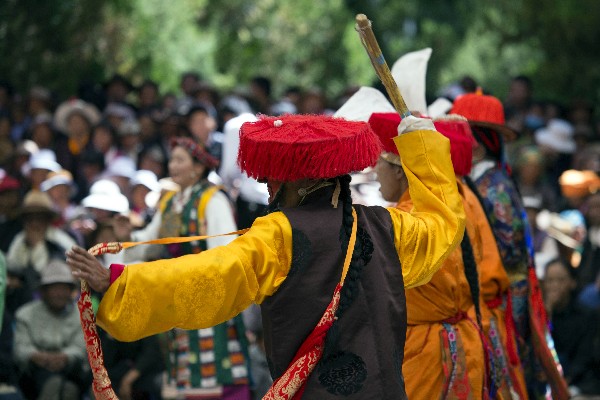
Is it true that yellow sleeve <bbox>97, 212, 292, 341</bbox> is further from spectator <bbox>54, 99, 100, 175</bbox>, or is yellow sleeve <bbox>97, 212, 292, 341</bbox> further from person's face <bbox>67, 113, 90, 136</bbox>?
person's face <bbox>67, 113, 90, 136</bbox>

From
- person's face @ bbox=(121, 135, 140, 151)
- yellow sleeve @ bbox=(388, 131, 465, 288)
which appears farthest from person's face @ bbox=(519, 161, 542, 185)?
yellow sleeve @ bbox=(388, 131, 465, 288)

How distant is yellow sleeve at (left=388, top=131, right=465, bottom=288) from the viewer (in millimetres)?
4645

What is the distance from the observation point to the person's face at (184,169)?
314 inches

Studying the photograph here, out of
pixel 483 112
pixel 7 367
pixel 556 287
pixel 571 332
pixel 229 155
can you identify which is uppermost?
pixel 483 112

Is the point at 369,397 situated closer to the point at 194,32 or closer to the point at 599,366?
the point at 599,366

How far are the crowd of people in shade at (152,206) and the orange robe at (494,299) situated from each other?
1225 millimetres

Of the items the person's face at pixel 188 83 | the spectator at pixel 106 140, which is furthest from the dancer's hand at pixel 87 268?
the person's face at pixel 188 83

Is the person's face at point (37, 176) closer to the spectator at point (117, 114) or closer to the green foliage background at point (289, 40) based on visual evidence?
the spectator at point (117, 114)

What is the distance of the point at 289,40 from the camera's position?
23.3 metres

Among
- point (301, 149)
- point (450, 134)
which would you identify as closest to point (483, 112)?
point (450, 134)

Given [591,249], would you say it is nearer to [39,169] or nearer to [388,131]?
[388,131]

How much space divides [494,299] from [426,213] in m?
1.79

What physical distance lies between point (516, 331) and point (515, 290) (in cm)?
26

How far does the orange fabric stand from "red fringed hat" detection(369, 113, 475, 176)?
0.95 feet
